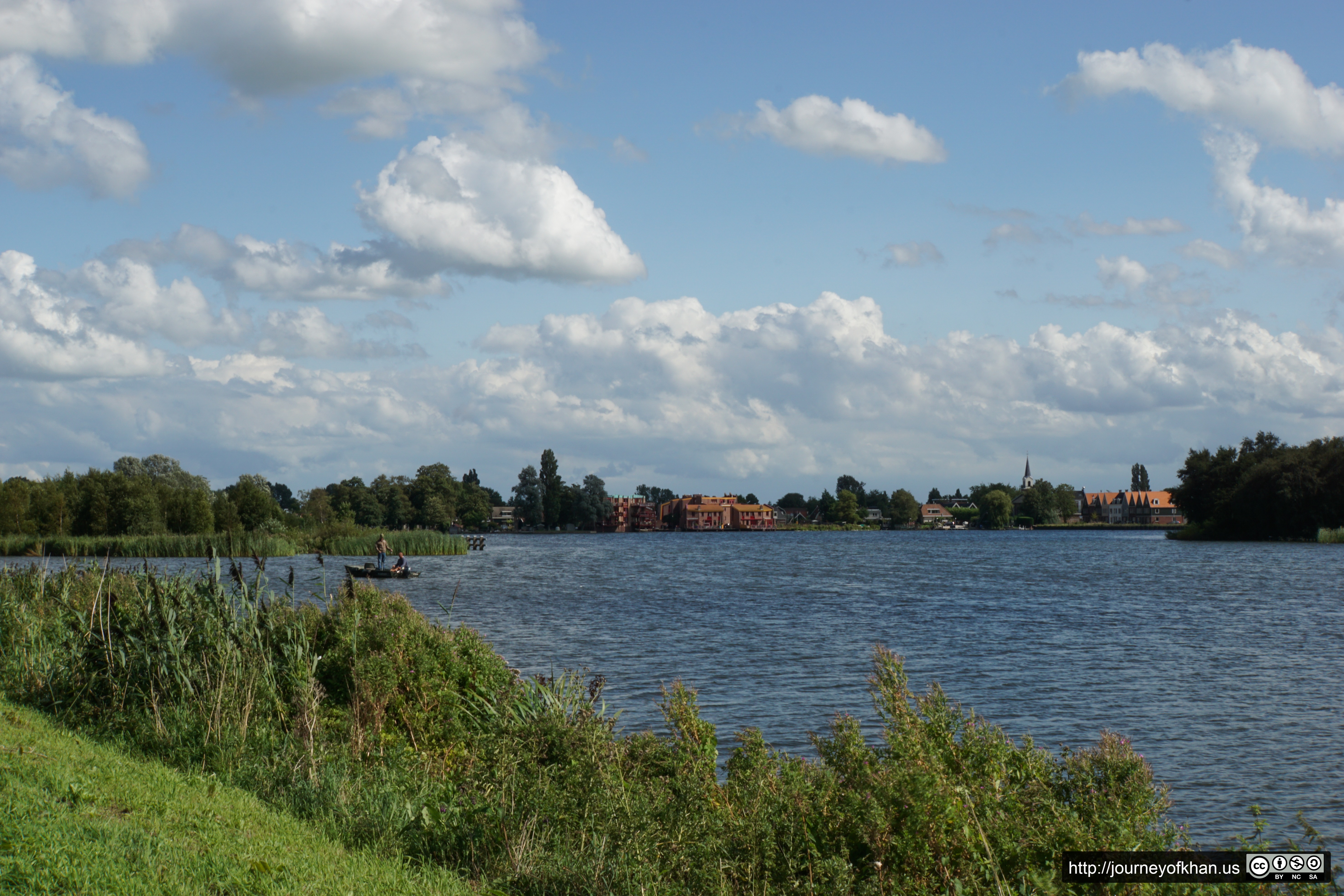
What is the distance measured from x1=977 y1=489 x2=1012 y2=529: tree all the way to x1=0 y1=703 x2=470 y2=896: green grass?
189 m

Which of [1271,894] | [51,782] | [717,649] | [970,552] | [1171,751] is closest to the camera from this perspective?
[1271,894]

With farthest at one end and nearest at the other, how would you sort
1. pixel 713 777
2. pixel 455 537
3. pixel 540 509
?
pixel 540 509 < pixel 455 537 < pixel 713 777

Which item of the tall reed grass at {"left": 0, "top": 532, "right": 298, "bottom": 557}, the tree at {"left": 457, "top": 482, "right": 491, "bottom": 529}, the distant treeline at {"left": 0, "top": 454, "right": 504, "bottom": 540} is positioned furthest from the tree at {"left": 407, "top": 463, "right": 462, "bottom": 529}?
the tall reed grass at {"left": 0, "top": 532, "right": 298, "bottom": 557}

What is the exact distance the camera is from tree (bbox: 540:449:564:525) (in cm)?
14800

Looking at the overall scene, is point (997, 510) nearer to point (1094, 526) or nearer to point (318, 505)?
point (1094, 526)

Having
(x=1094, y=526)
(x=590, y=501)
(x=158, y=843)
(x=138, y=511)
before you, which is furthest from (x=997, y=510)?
(x=158, y=843)

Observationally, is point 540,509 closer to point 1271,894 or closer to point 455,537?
point 455,537

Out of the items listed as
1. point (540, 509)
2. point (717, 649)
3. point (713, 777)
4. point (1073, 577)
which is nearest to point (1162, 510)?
point (540, 509)

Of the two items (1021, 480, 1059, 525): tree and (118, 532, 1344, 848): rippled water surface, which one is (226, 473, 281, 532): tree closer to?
(118, 532, 1344, 848): rippled water surface

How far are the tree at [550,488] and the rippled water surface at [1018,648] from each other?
89.7 m

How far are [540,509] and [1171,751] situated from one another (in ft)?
453

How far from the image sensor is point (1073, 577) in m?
50.9

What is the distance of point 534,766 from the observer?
7.58 metres

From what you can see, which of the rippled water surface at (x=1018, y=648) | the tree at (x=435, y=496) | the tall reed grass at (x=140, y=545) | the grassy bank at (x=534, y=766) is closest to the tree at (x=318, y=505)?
the tree at (x=435, y=496)
